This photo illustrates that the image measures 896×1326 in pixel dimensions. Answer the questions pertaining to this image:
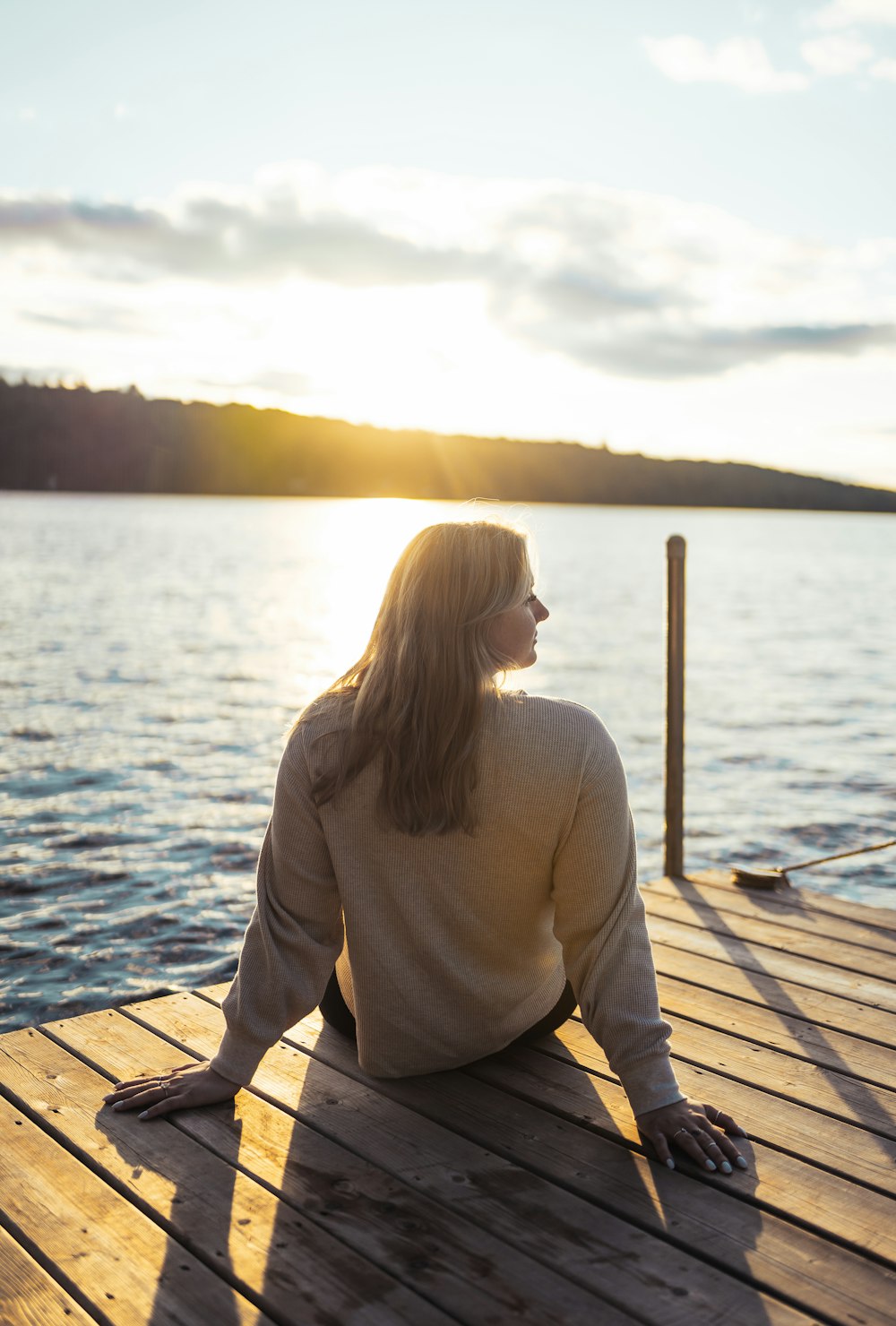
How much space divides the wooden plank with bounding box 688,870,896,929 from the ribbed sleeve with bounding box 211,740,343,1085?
2.70 meters

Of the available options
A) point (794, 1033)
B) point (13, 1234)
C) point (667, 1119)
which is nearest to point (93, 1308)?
point (13, 1234)

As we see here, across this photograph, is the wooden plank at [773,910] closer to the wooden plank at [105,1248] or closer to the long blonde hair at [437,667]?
the long blonde hair at [437,667]

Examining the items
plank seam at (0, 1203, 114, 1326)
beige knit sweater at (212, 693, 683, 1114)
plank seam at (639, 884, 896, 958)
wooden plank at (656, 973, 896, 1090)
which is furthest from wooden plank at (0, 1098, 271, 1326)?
plank seam at (639, 884, 896, 958)

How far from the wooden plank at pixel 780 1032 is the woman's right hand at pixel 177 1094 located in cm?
150

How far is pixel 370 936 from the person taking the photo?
2861mm

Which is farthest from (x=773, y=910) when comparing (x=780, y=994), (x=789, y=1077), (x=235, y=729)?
(x=235, y=729)

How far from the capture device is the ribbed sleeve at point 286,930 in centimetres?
281

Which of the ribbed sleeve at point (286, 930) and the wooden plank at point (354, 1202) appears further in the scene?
the ribbed sleeve at point (286, 930)

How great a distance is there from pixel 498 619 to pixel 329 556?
58.0m

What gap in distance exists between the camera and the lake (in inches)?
278

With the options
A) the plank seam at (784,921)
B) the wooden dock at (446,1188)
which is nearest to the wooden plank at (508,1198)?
the wooden dock at (446,1188)

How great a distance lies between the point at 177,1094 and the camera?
2.99 metres

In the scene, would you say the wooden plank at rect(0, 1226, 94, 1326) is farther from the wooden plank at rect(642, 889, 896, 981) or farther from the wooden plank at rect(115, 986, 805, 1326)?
the wooden plank at rect(642, 889, 896, 981)

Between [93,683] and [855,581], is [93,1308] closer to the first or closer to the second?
[93,683]
